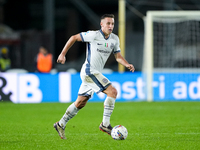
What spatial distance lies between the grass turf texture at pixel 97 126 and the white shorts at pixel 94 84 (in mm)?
750

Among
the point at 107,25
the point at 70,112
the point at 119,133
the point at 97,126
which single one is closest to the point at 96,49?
the point at 107,25

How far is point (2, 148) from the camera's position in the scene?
602 centimetres

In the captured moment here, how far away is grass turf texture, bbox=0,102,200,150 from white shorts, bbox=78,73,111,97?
2.46 ft

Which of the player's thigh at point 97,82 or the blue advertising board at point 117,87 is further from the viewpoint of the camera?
the blue advertising board at point 117,87

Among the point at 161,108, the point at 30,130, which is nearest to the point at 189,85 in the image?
the point at 161,108

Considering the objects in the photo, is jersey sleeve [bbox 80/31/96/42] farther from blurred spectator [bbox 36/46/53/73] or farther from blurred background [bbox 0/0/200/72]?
blurred background [bbox 0/0/200/72]

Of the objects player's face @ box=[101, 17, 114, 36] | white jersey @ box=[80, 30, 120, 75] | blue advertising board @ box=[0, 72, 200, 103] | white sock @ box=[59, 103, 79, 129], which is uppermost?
player's face @ box=[101, 17, 114, 36]

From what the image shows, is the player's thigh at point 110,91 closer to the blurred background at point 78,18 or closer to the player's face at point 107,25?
the player's face at point 107,25

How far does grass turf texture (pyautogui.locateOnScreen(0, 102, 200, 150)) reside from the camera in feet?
20.7

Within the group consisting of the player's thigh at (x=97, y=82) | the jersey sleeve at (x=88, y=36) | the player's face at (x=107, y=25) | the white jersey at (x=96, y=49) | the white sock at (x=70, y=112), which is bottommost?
the white sock at (x=70, y=112)

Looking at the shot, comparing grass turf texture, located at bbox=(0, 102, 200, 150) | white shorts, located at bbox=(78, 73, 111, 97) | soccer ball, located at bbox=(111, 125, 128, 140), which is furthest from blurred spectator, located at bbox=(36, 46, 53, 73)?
soccer ball, located at bbox=(111, 125, 128, 140)

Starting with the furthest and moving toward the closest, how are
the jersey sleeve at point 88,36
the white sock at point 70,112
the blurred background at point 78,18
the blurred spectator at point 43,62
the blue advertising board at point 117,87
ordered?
the blurred background at point 78,18, the blurred spectator at point 43,62, the blue advertising board at point 117,87, the white sock at point 70,112, the jersey sleeve at point 88,36

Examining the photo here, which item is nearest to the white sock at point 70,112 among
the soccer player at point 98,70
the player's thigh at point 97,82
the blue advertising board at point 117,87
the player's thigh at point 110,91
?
the soccer player at point 98,70

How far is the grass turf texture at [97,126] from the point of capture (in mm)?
6301
